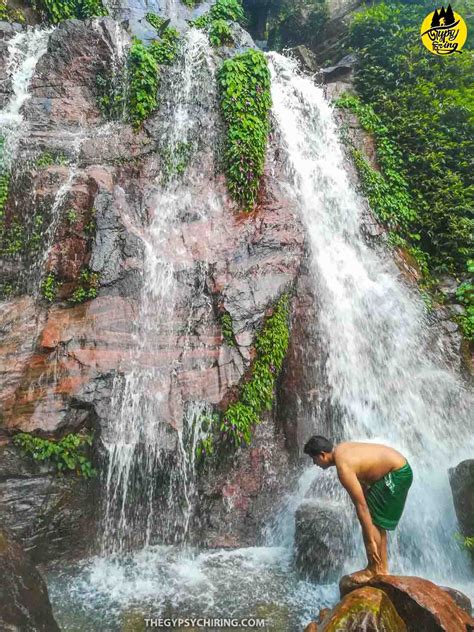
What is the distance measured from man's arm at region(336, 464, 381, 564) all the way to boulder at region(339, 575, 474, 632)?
8.5 inches

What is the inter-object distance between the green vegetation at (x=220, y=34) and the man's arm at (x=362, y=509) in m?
10.5

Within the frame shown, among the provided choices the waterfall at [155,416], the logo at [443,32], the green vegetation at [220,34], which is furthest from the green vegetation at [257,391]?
the logo at [443,32]

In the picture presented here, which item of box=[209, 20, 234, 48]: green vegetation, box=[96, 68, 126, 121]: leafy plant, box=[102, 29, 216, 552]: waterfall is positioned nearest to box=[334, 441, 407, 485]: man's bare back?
box=[102, 29, 216, 552]: waterfall

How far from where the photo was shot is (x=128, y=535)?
6020 mm

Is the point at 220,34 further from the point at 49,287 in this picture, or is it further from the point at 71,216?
the point at 49,287

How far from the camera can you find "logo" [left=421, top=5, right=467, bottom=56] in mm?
12883

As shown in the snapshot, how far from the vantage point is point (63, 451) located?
228 inches

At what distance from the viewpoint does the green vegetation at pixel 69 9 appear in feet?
37.5

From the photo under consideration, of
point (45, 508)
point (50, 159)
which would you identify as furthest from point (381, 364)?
point (50, 159)

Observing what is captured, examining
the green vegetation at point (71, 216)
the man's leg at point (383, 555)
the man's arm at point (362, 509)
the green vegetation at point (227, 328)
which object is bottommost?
the man's leg at point (383, 555)

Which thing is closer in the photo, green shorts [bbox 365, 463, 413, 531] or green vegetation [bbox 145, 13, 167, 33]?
green shorts [bbox 365, 463, 413, 531]

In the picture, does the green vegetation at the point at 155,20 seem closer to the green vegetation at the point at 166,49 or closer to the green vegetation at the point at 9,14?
the green vegetation at the point at 166,49

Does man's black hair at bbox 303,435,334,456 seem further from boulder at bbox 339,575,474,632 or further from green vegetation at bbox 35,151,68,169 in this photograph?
green vegetation at bbox 35,151,68,169

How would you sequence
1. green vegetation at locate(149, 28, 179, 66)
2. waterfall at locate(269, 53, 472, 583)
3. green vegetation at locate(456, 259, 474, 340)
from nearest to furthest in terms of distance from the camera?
waterfall at locate(269, 53, 472, 583), green vegetation at locate(456, 259, 474, 340), green vegetation at locate(149, 28, 179, 66)
